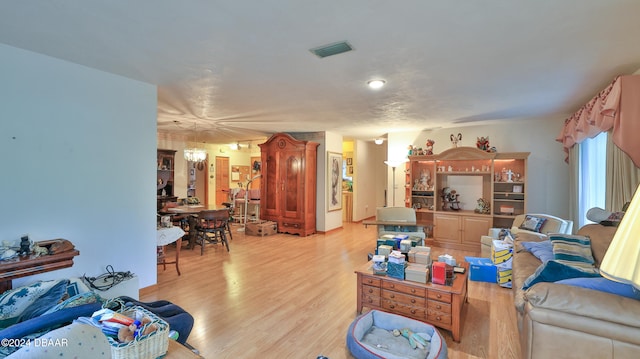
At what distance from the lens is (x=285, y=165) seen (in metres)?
6.91

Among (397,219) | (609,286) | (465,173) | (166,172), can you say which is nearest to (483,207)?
(465,173)

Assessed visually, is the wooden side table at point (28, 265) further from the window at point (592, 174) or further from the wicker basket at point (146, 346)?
the window at point (592, 174)

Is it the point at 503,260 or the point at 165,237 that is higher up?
the point at 165,237

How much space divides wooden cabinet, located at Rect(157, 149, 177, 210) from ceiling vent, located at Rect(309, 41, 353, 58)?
642 centimetres

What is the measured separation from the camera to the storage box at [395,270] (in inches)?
108

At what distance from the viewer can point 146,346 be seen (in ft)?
4.04

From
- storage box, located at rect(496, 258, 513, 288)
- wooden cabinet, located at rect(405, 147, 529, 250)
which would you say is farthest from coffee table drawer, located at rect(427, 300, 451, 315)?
wooden cabinet, located at rect(405, 147, 529, 250)

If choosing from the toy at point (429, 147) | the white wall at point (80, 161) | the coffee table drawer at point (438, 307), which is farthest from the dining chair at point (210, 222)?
the toy at point (429, 147)

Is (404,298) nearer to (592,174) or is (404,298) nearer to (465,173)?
(592,174)

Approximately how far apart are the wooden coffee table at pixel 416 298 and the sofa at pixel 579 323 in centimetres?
81

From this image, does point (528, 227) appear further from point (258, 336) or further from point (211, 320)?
point (211, 320)

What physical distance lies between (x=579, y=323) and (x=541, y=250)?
79.5 inches

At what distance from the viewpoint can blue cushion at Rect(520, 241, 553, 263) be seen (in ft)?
9.86

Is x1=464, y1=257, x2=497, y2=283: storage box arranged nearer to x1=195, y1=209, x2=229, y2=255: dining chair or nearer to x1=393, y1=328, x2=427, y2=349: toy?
x1=393, y1=328, x2=427, y2=349: toy
